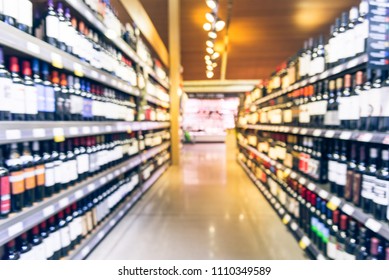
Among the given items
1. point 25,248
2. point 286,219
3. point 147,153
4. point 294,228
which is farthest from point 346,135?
point 147,153

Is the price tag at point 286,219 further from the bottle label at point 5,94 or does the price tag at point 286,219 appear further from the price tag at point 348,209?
the bottle label at point 5,94

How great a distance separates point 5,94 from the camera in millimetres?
1532

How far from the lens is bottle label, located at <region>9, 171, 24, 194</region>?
62.6 inches

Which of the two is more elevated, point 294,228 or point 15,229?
point 15,229

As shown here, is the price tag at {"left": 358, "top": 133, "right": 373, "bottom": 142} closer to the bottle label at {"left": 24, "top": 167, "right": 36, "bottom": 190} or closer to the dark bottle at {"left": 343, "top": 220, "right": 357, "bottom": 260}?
the dark bottle at {"left": 343, "top": 220, "right": 357, "bottom": 260}

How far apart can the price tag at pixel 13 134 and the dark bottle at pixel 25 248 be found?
59 centimetres

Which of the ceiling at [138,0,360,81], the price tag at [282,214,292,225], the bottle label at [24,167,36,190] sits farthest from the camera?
the ceiling at [138,0,360,81]

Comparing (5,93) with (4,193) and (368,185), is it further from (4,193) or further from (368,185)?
(368,185)

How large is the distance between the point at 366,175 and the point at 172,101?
19.4ft

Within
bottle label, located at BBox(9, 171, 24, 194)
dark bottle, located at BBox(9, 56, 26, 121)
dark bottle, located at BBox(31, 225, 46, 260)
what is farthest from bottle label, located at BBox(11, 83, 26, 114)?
dark bottle, located at BBox(31, 225, 46, 260)

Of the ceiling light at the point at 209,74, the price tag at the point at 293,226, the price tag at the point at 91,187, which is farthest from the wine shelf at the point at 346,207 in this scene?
the ceiling light at the point at 209,74

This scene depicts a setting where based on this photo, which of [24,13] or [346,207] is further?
[346,207]

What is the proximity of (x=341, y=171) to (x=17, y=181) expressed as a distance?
1.95 meters

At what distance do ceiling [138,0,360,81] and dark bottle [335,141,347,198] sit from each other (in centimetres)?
421
